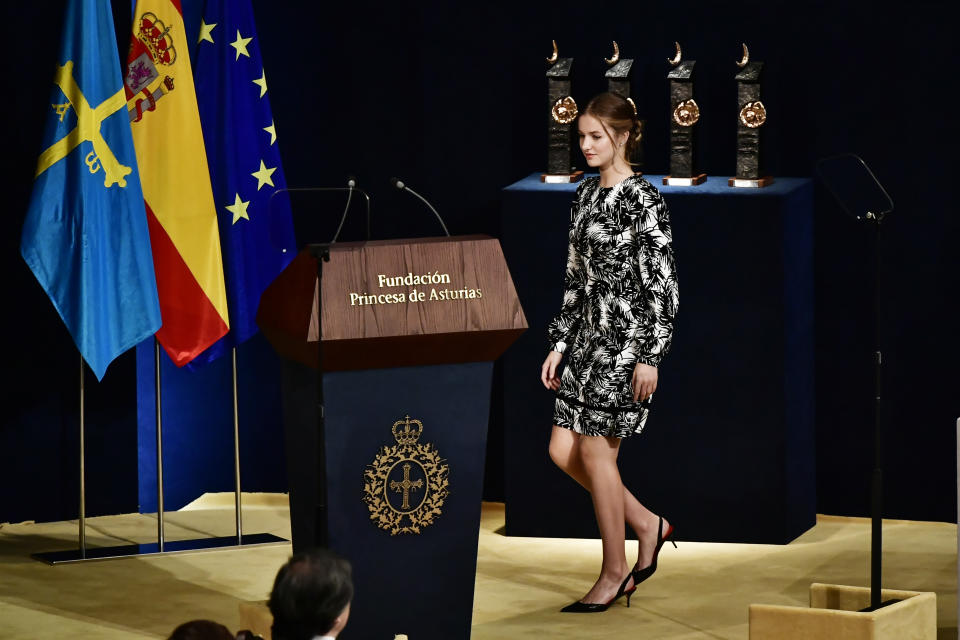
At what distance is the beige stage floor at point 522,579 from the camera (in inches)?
200

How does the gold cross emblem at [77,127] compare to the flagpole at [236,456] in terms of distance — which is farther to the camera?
the flagpole at [236,456]

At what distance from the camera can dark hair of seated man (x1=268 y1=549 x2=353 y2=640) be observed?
10.1 feet

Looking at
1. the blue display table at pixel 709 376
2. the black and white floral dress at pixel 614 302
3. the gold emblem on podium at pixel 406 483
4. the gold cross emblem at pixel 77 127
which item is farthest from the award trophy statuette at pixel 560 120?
the gold emblem on podium at pixel 406 483

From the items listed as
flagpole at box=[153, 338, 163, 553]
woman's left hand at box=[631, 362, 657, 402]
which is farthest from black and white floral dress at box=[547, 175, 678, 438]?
flagpole at box=[153, 338, 163, 553]

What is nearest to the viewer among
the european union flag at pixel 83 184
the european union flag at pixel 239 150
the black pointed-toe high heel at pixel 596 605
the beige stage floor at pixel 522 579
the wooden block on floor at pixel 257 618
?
the wooden block on floor at pixel 257 618

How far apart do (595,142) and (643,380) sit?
0.74 meters

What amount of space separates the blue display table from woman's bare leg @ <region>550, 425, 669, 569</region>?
741 millimetres

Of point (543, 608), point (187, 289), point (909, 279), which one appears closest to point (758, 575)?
point (543, 608)

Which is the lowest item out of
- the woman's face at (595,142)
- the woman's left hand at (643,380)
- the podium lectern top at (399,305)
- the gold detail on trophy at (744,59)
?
the woman's left hand at (643,380)

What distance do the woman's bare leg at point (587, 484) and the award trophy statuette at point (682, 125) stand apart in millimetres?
1258

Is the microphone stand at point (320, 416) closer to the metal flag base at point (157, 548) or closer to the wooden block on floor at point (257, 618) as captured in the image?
the wooden block on floor at point (257, 618)

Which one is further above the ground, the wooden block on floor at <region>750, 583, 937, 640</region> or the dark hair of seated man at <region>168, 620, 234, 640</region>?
the dark hair of seated man at <region>168, 620, 234, 640</region>

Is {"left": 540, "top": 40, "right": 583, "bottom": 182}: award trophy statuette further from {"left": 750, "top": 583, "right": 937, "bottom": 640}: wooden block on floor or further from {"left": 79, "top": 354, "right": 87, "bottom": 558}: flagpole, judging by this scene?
{"left": 750, "top": 583, "right": 937, "bottom": 640}: wooden block on floor

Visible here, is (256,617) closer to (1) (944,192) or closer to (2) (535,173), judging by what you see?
(2) (535,173)
